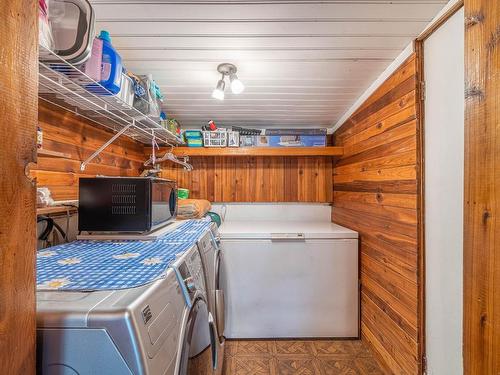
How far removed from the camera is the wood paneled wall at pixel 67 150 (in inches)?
49.9

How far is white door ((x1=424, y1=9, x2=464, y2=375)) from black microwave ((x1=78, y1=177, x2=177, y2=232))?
1344mm

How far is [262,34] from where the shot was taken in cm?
120

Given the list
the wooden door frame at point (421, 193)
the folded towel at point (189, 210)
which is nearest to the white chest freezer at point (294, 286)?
the folded towel at point (189, 210)

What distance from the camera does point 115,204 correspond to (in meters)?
1.18

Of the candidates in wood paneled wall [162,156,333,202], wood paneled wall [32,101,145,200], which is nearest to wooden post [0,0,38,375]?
wood paneled wall [32,101,145,200]

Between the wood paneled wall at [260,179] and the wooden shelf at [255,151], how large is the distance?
0.26 metres

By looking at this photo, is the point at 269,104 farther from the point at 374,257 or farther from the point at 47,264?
the point at 47,264

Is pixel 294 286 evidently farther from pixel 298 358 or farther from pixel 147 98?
pixel 147 98

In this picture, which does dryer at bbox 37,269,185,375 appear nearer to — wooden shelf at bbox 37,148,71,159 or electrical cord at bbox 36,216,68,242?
electrical cord at bbox 36,216,68,242

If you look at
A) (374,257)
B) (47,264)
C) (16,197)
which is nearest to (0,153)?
(16,197)

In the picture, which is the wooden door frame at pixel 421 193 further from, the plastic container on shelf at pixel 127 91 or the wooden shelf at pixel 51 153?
the wooden shelf at pixel 51 153

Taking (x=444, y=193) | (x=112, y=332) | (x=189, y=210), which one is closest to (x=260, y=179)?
(x=189, y=210)

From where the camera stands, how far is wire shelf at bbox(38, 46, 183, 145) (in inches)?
34.0

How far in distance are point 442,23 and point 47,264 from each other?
5.94ft
